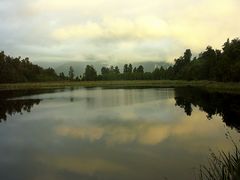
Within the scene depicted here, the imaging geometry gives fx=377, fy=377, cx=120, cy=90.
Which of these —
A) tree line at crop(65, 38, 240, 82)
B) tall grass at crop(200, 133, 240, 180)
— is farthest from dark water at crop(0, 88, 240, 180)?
tree line at crop(65, 38, 240, 82)

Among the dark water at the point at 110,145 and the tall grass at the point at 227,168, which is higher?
the tall grass at the point at 227,168

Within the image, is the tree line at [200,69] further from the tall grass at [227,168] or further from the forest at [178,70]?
the tall grass at [227,168]

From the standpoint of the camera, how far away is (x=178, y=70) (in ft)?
464

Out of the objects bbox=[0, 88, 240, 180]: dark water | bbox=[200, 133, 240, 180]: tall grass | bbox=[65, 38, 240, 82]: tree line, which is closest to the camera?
bbox=[200, 133, 240, 180]: tall grass

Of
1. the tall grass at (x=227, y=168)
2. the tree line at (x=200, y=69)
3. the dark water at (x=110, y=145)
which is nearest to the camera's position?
the tall grass at (x=227, y=168)

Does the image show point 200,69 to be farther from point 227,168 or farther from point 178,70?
point 227,168

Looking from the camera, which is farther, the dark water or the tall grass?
the dark water

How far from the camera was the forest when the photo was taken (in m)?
74.2

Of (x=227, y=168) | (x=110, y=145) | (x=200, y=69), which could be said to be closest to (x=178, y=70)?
(x=200, y=69)

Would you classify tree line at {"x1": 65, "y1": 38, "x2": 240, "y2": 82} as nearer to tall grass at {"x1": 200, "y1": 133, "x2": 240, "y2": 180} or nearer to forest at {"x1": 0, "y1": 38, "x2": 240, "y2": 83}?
forest at {"x1": 0, "y1": 38, "x2": 240, "y2": 83}

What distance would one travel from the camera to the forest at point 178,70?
7425 centimetres

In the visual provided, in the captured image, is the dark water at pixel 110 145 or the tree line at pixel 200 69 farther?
the tree line at pixel 200 69

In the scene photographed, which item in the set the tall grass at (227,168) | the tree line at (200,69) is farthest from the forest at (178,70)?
the tall grass at (227,168)

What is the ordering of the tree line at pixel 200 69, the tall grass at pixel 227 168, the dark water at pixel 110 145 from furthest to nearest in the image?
the tree line at pixel 200 69 < the dark water at pixel 110 145 < the tall grass at pixel 227 168
